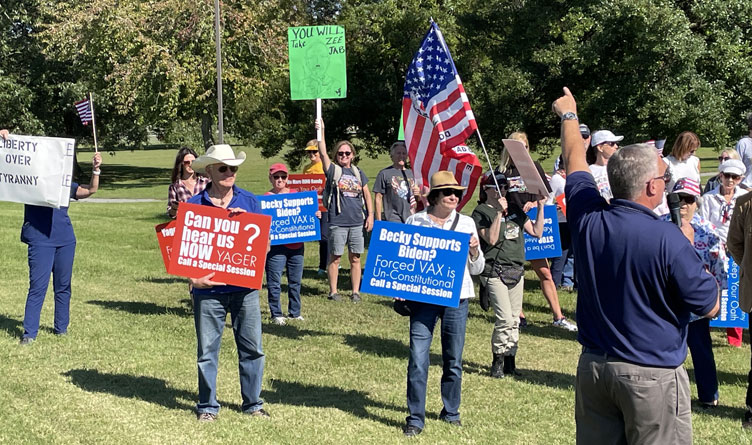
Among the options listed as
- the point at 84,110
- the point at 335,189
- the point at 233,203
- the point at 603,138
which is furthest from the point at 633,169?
the point at 84,110

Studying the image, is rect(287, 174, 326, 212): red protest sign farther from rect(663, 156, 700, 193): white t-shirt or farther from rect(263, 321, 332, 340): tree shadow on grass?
rect(663, 156, 700, 193): white t-shirt

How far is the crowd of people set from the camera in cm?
395

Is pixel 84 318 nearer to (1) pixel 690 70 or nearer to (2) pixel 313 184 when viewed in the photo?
(2) pixel 313 184

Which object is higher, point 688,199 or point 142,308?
point 688,199

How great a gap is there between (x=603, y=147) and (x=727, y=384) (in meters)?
3.12

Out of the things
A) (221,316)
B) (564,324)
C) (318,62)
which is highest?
(318,62)

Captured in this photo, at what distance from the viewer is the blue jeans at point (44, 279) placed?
9.16m

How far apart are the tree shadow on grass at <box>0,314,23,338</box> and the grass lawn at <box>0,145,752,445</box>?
1.4 inches

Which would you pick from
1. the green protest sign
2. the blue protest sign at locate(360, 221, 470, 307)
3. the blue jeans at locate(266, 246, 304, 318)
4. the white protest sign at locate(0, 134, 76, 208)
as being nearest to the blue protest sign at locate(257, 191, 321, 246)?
the blue jeans at locate(266, 246, 304, 318)

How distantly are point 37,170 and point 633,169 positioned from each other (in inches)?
272

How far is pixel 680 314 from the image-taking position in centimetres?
404

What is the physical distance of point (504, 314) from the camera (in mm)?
7973

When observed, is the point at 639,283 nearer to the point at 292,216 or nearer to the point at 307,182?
the point at 292,216

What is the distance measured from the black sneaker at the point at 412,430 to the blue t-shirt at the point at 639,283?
8.71ft
